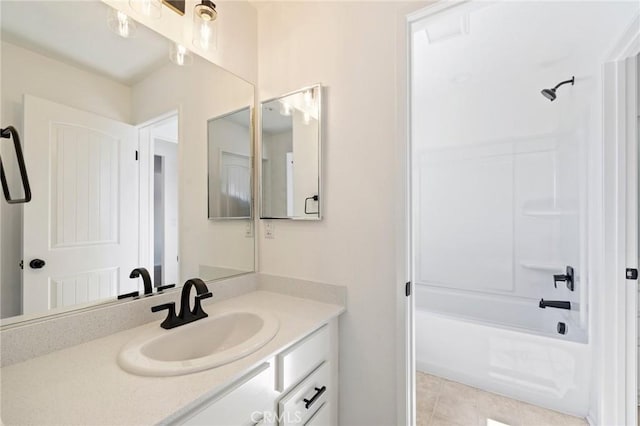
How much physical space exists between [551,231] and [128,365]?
2.95 m

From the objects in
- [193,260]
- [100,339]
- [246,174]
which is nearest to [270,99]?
[246,174]

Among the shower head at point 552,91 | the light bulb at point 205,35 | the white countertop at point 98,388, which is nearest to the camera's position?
the white countertop at point 98,388

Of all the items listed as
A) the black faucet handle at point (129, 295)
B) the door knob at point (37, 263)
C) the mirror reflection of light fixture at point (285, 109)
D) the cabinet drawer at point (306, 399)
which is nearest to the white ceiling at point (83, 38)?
the mirror reflection of light fixture at point (285, 109)

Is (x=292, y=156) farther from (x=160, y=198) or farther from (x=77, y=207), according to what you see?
(x=77, y=207)

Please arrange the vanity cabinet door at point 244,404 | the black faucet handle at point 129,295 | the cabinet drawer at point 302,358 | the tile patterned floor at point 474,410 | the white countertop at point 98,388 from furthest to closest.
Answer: the tile patterned floor at point 474,410 < the black faucet handle at point 129,295 < the cabinet drawer at point 302,358 < the vanity cabinet door at point 244,404 < the white countertop at point 98,388

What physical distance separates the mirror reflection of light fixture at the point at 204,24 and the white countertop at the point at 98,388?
52.0 inches

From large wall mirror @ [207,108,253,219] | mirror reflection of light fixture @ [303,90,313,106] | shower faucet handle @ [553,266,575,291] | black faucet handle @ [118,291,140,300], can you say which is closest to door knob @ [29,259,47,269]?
black faucet handle @ [118,291,140,300]

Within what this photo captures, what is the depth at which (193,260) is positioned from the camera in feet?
4.24

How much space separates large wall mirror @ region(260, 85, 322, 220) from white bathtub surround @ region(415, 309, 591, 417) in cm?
134

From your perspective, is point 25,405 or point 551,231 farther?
point 551,231

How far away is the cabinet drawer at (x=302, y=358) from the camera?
2.98ft

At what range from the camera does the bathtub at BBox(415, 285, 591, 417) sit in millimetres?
1582

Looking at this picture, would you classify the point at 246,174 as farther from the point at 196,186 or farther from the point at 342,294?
the point at 342,294

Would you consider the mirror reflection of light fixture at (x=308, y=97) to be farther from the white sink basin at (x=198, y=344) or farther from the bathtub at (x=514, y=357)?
the bathtub at (x=514, y=357)
